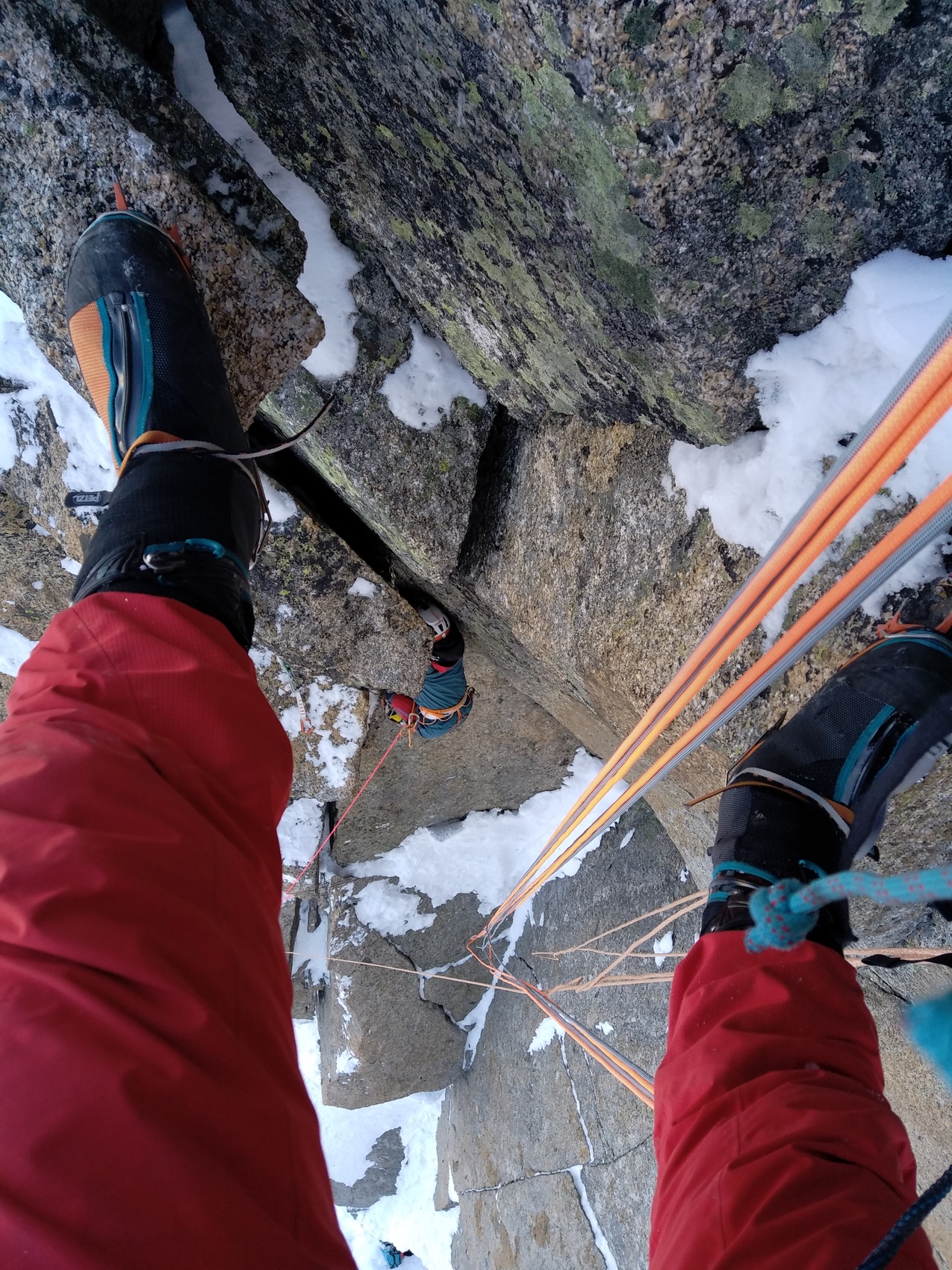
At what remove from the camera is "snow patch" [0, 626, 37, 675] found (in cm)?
296

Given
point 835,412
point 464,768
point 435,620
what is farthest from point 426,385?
point 464,768

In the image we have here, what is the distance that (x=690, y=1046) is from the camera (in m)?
1.03

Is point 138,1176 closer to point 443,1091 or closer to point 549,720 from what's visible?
point 549,720

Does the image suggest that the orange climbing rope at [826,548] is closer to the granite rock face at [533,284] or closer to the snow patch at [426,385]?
the granite rock face at [533,284]

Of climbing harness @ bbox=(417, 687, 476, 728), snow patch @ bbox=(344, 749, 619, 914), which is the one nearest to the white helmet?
climbing harness @ bbox=(417, 687, 476, 728)

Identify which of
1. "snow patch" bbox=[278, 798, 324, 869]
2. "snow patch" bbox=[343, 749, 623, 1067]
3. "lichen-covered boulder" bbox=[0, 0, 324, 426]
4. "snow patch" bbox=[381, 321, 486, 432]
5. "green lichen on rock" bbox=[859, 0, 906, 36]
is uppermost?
"green lichen on rock" bbox=[859, 0, 906, 36]

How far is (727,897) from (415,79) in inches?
61.5

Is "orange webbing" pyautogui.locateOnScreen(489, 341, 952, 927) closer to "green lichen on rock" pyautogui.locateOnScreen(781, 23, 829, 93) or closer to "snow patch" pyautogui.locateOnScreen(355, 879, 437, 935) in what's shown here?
"green lichen on rock" pyautogui.locateOnScreen(781, 23, 829, 93)

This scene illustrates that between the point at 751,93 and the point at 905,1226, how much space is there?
128cm

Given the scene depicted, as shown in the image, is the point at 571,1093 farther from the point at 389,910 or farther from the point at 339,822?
the point at 339,822

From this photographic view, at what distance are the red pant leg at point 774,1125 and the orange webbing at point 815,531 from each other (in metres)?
0.45

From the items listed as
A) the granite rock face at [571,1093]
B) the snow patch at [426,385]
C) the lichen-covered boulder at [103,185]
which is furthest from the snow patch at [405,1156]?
the lichen-covered boulder at [103,185]

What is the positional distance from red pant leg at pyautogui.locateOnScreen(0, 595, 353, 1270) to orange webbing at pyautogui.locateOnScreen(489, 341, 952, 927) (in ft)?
2.59

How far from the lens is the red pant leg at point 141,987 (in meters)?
0.62
